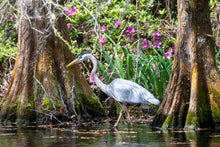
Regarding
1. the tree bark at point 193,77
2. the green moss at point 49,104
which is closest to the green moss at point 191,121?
the tree bark at point 193,77

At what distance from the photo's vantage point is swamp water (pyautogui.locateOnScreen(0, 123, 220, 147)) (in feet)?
17.0

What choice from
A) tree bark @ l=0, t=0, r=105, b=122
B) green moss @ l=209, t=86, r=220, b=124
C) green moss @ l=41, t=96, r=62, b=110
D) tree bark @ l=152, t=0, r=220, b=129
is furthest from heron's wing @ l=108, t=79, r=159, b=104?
green moss @ l=209, t=86, r=220, b=124

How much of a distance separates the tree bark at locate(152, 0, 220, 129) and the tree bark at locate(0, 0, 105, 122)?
7.96ft

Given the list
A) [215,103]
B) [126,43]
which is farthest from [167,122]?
[126,43]

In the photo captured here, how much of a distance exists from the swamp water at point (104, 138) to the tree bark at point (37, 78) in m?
1.15

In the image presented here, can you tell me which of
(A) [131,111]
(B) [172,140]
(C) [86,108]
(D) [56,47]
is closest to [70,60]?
(D) [56,47]

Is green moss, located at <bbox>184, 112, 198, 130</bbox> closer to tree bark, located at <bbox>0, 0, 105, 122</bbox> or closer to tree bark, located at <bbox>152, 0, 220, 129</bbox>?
tree bark, located at <bbox>152, 0, 220, 129</bbox>

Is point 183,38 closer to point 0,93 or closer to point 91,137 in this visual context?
point 91,137

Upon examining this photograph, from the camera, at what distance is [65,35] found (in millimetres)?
8797

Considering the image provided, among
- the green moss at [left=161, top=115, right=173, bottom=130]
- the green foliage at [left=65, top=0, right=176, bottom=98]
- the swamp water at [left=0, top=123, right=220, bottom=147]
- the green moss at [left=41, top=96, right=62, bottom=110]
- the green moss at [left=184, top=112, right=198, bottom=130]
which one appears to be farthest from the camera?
the green foliage at [left=65, top=0, right=176, bottom=98]

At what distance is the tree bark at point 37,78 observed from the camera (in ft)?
27.2

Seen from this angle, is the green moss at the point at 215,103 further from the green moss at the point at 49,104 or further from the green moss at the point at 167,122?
the green moss at the point at 49,104

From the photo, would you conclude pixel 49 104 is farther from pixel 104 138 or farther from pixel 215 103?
pixel 215 103

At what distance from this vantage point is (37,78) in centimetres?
839
